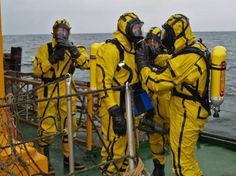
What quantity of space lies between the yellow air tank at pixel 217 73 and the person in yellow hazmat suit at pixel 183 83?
8 cm

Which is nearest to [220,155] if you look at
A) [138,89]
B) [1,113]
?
[138,89]

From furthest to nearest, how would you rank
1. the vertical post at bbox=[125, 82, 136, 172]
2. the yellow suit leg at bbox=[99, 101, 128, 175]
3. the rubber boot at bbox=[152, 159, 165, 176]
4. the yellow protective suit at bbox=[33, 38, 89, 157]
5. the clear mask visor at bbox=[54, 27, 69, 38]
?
the yellow protective suit at bbox=[33, 38, 89, 157] < the clear mask visor at bbox=[54, 27, 69, 38] < the rubber boot at bbox=[152, 159, 165, 176] < the yellow suit leg at bbox=[99, 101, 128, 175] < the vertical post at bbox=[125, 82, 136, 172]

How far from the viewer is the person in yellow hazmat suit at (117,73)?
4.34 meters

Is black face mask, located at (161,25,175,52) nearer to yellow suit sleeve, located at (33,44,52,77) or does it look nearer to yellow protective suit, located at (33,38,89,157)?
yellow protective suit, located at (33,38,89,157)

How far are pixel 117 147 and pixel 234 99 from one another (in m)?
Answer: 15.8

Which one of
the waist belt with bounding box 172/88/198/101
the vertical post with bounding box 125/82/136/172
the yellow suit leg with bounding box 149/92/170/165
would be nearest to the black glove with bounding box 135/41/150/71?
the waist belt with bounding box 172/88/198/101

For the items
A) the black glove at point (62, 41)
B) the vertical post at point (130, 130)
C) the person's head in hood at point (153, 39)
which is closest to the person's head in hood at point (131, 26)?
the person's head in hood at point (153, 39)

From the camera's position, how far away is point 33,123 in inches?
305

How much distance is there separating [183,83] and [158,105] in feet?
2.35

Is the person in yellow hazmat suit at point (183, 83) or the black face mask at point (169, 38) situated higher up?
the black face mask at point (169, 38)

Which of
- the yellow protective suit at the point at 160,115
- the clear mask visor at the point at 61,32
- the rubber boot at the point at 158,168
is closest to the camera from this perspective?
the yellow protective suit at the point at 160,115

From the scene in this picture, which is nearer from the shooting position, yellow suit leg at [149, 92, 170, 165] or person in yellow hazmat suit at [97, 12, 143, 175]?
person in yellow hazmat suit at [97, 12, 143, 175]

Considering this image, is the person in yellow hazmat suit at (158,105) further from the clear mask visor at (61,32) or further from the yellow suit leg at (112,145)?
the clear mask visor at (61,32)

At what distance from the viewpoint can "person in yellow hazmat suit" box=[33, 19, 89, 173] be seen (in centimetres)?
530
